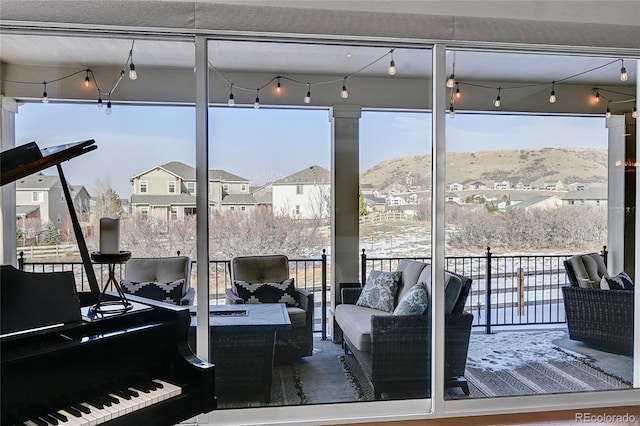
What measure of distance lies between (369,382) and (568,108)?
9.69 feet

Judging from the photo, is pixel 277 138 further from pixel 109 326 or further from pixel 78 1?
pixel 109 326

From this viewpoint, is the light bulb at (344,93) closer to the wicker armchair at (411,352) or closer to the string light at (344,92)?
A: the string light at (344,92)

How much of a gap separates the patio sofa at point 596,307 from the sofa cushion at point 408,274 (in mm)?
1359

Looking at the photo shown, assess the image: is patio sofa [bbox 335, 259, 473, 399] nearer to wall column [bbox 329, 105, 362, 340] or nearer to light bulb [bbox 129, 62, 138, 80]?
wall column [bbox 329, 105, 362, 340]

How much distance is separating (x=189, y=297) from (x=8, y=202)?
1.40 metres

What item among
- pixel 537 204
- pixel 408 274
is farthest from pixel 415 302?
pixel 537 204

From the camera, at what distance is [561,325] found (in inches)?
140

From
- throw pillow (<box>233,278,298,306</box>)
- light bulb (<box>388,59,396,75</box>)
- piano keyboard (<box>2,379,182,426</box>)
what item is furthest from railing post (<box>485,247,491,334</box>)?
piano keyboard (<box>2,379,182,426</box>)

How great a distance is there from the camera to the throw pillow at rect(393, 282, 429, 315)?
295 centimetres

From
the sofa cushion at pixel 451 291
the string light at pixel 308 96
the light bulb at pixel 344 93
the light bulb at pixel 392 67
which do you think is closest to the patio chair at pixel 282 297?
the sofa cushion at pixel 451 291

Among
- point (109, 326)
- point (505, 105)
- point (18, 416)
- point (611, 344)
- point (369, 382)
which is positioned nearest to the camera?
point (18, 416)

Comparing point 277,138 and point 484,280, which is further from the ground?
point 277,138

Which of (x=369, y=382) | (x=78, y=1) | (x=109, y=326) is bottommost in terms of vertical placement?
(x=369, y=382)

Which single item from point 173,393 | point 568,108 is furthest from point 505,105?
point 173,393
